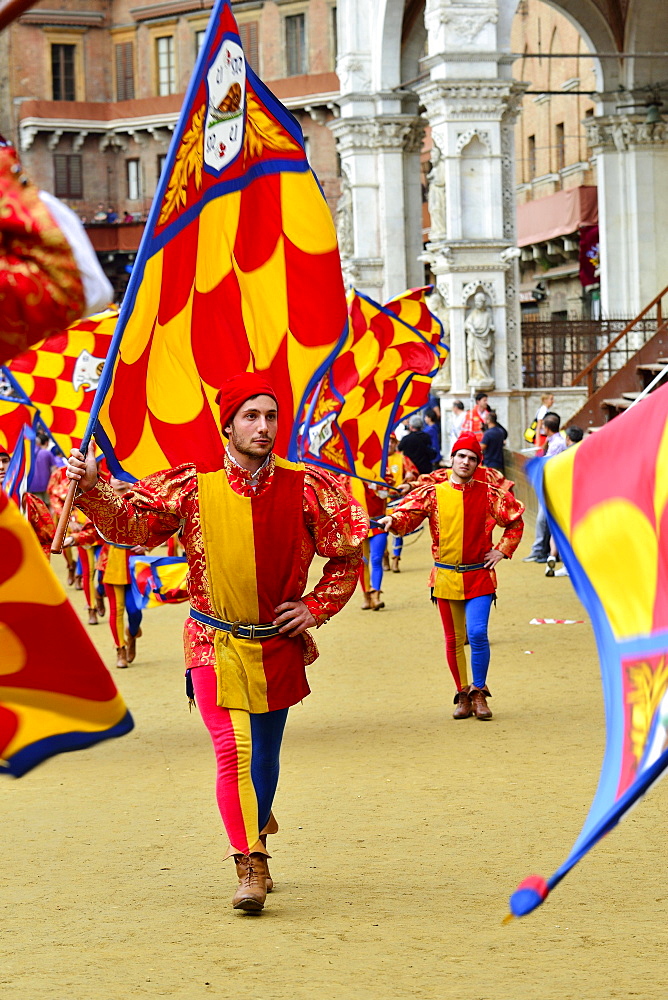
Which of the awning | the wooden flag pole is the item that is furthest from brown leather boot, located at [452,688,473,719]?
the awning

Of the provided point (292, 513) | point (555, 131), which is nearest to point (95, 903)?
point (292, 513)

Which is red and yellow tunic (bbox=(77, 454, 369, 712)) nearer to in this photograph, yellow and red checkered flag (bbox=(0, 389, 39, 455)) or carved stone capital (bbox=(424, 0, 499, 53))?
yellow and red checkered flag (bbox=(0, 389, 39, 455))

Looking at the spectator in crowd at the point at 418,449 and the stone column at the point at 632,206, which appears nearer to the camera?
the spectator in crowd at the point at 418,449

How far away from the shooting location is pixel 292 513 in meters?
6.10

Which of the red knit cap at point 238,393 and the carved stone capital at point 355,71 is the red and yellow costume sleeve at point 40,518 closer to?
the red knit cap at point 238,393

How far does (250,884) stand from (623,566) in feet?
7.40

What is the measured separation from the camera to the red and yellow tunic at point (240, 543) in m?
6.01

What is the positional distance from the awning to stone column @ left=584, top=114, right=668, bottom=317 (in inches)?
295

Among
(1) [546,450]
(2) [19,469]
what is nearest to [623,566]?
(2) [19,469]

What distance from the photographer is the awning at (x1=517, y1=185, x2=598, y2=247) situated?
37.6 meters

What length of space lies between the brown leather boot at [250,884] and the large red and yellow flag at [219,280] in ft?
5.29

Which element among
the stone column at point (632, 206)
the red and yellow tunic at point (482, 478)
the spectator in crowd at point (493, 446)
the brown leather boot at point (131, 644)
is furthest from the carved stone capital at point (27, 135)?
the red and yellow tunic at point (482, 478)

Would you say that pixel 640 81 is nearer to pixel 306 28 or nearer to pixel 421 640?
pixel 421 640

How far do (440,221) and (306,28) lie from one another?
110 feet
